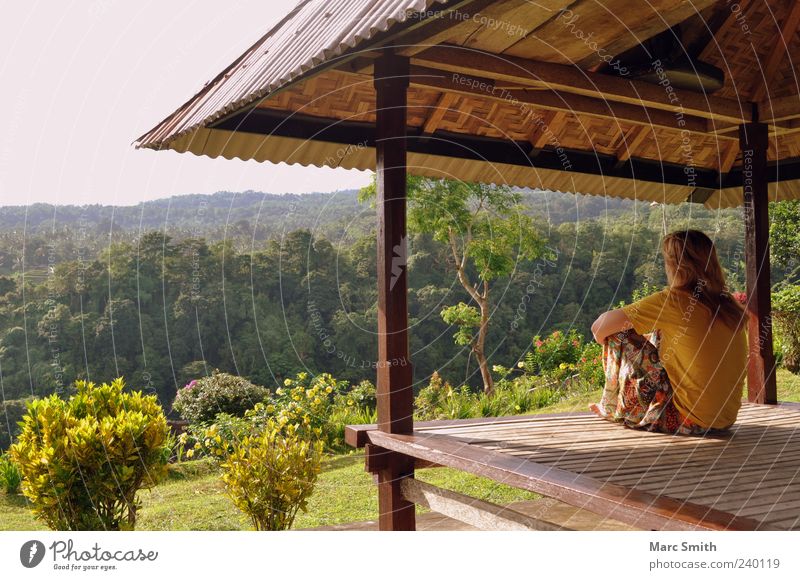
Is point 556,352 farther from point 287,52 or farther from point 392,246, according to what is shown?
point 287,52

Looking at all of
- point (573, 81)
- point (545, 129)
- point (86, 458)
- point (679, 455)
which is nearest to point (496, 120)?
point (545, 129)

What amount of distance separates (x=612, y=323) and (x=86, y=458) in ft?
11.5

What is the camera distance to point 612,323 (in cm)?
437

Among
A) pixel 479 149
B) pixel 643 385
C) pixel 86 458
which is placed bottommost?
pixel 86 458

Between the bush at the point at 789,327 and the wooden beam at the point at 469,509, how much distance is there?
31.9 feet

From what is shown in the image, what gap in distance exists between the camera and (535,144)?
21.1 feet

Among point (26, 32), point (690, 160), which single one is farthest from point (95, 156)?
point (690, 160)

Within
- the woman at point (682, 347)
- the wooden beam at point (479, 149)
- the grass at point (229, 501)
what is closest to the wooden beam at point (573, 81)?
the wooden beam at point (479, 149)

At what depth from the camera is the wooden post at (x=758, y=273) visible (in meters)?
6.00

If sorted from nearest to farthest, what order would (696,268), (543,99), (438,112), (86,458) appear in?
(696,268)
(86,458)
(543,99)
(438,112)

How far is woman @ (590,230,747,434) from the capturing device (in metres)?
4.17

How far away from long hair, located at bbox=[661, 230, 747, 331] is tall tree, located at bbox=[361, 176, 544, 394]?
1176 centimetres
